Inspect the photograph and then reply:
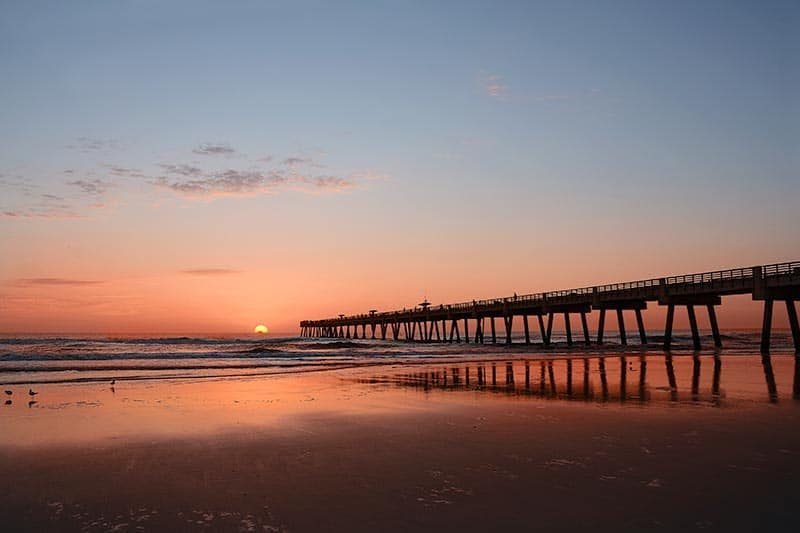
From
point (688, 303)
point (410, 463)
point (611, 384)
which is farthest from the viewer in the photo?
point (688, 303)

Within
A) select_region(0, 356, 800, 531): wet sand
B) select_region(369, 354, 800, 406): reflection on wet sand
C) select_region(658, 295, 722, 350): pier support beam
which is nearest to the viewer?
select_region(0, 356, 800, 531): wet sand

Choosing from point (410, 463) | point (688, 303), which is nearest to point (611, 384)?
point (410, 463)

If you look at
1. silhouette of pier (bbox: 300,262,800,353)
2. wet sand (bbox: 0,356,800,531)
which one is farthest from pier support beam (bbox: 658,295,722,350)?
wet sand (bbox: 0,356,800,531)

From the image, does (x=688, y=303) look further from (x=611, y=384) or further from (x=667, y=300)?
(x=611, y=384)

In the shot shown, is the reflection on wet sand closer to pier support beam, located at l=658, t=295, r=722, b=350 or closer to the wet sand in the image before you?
the wet sand

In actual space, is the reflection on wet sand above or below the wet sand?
below

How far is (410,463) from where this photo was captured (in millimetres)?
8461

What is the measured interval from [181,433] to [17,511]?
4904mm

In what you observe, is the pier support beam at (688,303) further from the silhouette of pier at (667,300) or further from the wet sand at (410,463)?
the wet sand at (410,463)

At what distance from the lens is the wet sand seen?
6.02m

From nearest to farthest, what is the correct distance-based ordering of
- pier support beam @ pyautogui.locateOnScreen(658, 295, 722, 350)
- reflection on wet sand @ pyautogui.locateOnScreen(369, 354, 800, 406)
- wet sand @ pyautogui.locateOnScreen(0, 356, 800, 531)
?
wet sand @ pyautogui.locateOnScreen(0, 356, 800, 531), reflection on wet sand @ pyautogui.locateOnScreen(369, 354, 800, 406), pier support beam @ pyautogui.locateOnScreen(658, 295, 722, 350)

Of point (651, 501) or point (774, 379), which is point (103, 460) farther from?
point (774, 379)

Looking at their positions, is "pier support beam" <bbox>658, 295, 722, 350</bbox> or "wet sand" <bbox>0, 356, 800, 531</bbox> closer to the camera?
"wet sand" <bbox>0, 356, 800, 531</bbox>

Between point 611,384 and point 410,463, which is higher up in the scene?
point 410,463
